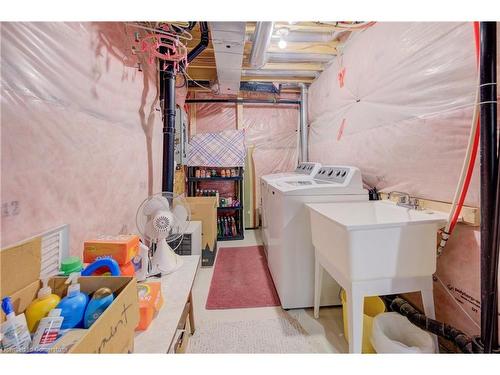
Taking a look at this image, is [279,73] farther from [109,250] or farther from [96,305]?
[96,305]

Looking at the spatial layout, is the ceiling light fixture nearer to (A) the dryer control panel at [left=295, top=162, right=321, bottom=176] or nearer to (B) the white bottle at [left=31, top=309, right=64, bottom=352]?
(A) the dryer control panel at [left=295, top=162, right=321, bottom=176]

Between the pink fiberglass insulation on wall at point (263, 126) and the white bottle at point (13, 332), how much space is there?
11.5 feet

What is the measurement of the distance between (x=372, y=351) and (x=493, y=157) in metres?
1.18

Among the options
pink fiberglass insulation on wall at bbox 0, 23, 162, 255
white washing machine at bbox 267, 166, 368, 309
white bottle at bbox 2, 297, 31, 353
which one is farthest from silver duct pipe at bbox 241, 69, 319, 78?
white bottle at bbox 2, 297, 31, 353

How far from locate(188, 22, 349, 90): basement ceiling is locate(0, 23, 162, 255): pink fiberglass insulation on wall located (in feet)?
3.04

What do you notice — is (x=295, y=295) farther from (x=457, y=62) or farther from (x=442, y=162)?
(x=457, y=62)

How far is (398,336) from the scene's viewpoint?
1279mm

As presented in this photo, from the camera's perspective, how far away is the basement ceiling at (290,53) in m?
2.28

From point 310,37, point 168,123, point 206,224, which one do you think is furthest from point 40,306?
point 310,37

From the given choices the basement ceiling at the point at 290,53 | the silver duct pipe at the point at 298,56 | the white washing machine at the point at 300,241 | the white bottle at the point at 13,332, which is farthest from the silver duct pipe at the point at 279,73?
the white bottle at the point at 13,332

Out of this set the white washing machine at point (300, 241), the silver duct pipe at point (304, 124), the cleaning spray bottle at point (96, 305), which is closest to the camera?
the cleaning spray bottle at point (96, 305)

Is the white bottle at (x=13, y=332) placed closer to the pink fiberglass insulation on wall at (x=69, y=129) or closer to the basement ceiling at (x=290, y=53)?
the pink fiberglass insulation on wall at (x=69, y=129)

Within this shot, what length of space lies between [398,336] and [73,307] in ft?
5.19

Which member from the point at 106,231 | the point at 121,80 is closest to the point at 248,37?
the point at 121,80
